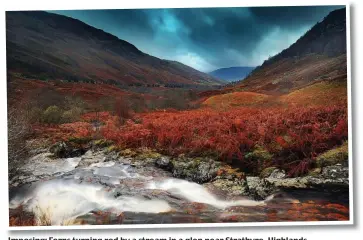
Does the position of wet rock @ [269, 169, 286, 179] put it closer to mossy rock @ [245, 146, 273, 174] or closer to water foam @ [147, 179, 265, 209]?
mossy rock @ [245, 146, 273, 174]

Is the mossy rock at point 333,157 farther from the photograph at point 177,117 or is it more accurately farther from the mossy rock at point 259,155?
the mossy rock at point 259,155

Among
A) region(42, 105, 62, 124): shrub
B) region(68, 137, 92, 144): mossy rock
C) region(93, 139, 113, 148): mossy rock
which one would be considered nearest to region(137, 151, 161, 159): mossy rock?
region(93, 139, 113, 148): mossy rock

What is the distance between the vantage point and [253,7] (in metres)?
4.64

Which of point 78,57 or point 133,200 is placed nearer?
point 133,200

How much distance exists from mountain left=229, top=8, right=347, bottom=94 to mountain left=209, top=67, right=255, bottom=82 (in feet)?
0.26

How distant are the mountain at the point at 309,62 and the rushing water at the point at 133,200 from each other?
1463 millimetres

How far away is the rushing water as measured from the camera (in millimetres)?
4484

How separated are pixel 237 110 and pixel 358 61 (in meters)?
1.60

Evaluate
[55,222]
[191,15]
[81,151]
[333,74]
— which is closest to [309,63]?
[333,74]

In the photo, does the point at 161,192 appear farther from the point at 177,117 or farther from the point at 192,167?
the point at 177,117

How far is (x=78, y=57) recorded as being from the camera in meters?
4.77

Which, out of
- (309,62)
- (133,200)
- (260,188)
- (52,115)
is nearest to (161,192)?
(133,200)

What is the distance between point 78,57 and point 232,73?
2016 millimetres

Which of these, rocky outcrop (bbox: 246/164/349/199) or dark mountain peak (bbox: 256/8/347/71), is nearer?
rocky outcrop (bbox: 246/164/349/199)
